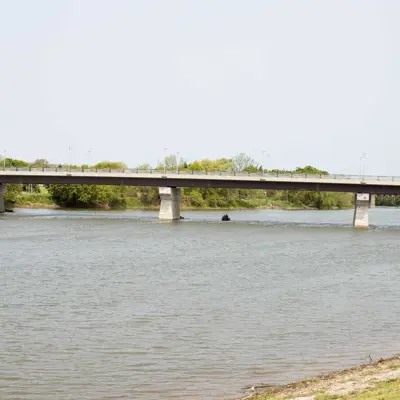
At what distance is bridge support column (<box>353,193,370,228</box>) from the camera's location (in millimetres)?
113125

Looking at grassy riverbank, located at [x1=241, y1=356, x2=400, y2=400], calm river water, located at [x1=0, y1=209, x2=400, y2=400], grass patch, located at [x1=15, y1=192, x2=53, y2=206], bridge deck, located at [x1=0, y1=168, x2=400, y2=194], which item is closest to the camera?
grassy riverbank, located at [x1=241, y1=356, x2=400, y2=400]

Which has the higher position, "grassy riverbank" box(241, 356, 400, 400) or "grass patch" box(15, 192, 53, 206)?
"grassy riverbank" box(241, 356, 400, 400)

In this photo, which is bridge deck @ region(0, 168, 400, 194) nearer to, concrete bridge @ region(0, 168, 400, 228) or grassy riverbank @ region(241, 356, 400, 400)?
concrete bridge @ region(0, 168, 400, 228)

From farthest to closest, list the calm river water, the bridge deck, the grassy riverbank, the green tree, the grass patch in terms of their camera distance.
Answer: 1. the grass patch
2. the green tree
3. the bridge deck
4. the calm river water
5. the grassy riverbank

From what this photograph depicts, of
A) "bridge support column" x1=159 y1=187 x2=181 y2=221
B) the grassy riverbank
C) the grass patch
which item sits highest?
the grassy riverbank

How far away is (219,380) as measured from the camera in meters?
23.2

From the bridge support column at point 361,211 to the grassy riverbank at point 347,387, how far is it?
90944 millimetres

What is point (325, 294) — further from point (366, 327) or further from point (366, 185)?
point (366, 185)

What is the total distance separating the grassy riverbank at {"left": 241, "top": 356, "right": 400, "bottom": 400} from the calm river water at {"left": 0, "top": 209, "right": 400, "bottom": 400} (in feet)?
3.86

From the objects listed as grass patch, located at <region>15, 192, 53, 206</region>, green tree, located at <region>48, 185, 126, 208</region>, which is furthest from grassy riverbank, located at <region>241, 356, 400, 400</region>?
grass patch, located at <region>15, 192, 53, 206</region>

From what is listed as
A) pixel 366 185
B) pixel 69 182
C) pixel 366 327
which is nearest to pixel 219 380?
pixel 366 327

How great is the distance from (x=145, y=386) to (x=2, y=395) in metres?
4.12

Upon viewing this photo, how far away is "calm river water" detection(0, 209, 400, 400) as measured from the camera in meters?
23.5

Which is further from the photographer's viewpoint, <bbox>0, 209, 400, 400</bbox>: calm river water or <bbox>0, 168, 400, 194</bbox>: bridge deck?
<bbox>0, 168, 400, 194</bbox>: bridge deck
